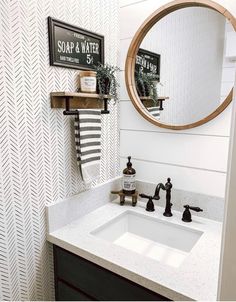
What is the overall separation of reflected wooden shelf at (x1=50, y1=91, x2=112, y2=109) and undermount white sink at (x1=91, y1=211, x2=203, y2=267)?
622 mm

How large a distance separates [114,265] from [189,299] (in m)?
0.29

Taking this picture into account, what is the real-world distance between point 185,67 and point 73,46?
0.58 metres

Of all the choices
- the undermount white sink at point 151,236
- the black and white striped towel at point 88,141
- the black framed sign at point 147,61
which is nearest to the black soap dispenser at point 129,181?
the undermount white sink at point 151,236

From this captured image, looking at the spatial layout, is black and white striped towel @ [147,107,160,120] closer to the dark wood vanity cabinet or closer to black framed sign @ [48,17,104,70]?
black framed sign @ [48,17,104,70]

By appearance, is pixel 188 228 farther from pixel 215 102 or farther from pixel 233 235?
pixel 233 235

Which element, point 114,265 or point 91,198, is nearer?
point 114,265

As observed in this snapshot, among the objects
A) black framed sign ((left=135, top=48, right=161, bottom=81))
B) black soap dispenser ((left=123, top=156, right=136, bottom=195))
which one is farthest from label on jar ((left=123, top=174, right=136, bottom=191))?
black framed sign ((left=135, top=48, right=161, bottom=81))

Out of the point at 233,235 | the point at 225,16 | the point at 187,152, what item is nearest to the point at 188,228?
the point at 187,152

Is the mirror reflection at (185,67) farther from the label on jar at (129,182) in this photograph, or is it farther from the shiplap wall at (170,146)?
the label on jar at (129,182)

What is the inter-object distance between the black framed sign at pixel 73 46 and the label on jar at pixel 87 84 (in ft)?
0.28

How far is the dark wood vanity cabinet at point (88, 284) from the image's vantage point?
912 millimetres

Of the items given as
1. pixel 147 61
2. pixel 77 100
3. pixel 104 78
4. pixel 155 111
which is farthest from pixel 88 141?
pixel 147 61

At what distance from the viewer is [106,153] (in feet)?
4.65

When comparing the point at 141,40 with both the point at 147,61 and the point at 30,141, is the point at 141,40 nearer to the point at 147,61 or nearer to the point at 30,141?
the point at 147,61
